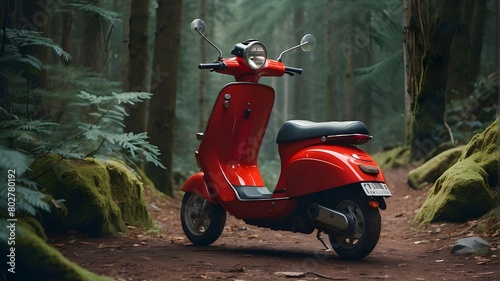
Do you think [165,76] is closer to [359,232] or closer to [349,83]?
[359,232]

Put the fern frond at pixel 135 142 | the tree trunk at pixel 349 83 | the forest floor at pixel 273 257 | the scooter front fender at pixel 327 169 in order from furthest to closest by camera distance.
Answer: the tree trunk at pixel 349 83
the fern frond at pixel 135 142
the scooter front fender at pixel 327 169
the forest floor at pixel 273 257

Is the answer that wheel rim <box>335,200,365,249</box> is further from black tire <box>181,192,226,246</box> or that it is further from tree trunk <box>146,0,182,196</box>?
tree trunk <box>146,0,182,196</box>

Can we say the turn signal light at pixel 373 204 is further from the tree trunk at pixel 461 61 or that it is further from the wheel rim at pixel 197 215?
the tree trunk at pixel 461 61

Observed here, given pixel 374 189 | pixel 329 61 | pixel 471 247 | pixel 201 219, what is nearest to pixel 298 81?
pixel 329 61

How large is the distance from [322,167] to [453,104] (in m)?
9.24

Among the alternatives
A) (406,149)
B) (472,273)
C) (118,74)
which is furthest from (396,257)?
(118,74)

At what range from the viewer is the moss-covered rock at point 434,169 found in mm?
10750

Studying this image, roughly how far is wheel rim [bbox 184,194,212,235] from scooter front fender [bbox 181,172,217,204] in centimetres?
12

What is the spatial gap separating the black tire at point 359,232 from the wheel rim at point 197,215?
1.66 m

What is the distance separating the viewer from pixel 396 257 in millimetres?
6137

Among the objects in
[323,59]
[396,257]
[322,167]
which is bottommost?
[396,257]

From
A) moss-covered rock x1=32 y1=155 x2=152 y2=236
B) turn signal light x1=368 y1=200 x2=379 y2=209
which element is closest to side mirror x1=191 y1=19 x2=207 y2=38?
moss-covered rock x1=32 y1=155 x2=152 y2=236

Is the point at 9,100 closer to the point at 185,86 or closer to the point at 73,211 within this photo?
the point at 73,211

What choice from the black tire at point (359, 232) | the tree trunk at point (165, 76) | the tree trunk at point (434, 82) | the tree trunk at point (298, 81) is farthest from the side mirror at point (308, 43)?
the tree trunk at point (298, 81)
